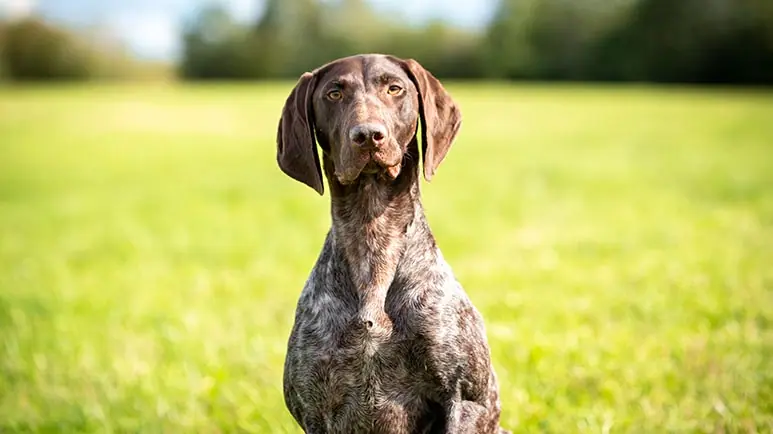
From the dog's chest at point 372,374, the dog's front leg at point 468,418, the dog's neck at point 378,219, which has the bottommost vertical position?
the dog's front leg at point 468,418

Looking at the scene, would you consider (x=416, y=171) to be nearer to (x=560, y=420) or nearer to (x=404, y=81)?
(x=404, y=81)

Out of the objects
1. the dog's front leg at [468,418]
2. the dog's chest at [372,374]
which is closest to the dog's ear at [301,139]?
the dog's chest at [372,374]

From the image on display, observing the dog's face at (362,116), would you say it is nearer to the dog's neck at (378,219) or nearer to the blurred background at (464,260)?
the dog's neck at (378,219)

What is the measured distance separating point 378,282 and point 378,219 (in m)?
0.33

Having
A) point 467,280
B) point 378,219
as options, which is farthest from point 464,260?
point 378,219

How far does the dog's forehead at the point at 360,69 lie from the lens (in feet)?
14.2

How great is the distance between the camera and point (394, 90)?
4340 mm

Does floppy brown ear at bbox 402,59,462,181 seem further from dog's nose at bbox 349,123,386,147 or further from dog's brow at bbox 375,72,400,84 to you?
dog's nose at bbox 349,123,386,147

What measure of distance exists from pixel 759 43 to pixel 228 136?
2721 cm

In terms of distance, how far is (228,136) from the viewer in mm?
32750

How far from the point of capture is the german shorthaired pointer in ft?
13.7

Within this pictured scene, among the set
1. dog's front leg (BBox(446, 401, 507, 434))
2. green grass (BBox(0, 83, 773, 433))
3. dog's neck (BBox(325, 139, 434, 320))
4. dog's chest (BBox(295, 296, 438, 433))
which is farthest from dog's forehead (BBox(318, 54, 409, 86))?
green grass (BBox(0, 83, 773, 433))

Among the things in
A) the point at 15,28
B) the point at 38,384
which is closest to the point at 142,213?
the point at 38,384

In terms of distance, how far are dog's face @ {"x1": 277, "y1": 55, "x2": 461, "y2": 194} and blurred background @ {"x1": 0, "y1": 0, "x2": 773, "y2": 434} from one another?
2238 mm
